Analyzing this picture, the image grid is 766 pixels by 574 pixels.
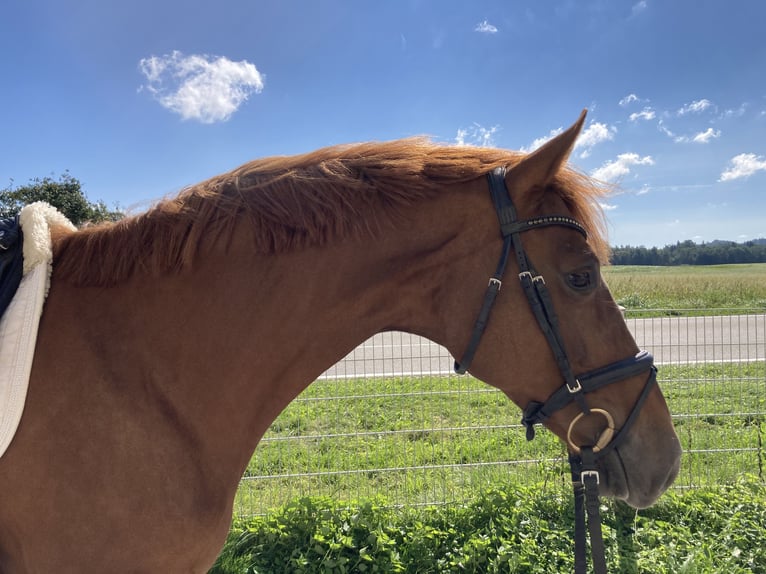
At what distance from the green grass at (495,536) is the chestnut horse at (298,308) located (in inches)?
81.6

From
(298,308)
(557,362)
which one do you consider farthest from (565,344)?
(298,308)

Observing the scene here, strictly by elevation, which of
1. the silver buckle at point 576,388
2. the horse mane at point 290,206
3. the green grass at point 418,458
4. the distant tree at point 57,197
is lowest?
the green grass at point 418,458

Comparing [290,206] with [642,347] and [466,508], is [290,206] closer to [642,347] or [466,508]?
[466,508]

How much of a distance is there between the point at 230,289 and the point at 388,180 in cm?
66

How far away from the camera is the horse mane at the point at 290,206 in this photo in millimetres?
1496

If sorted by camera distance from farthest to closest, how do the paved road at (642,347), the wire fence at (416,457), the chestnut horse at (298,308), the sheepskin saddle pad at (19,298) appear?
1. the paved road at (642,347)
2. the wire fence at (416,457)
3. the chestnut horse at (298,308)
4. the sheepskin saddle pad at (19,298)

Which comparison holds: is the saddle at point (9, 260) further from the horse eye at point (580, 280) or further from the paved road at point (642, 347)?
the paved road at point (642, 347)

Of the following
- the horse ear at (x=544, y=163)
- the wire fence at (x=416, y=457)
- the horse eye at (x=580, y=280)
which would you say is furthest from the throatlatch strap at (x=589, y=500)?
the wire fence at (x=416, y=457)

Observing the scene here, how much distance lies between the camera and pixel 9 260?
1475 millimetres

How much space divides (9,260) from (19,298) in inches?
7.6

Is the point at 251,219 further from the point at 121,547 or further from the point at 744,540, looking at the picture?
the point at 744,540

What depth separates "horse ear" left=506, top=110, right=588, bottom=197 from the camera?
1408 mm

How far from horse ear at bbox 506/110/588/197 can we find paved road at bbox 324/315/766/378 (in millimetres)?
2260

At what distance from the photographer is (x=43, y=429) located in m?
1.32
